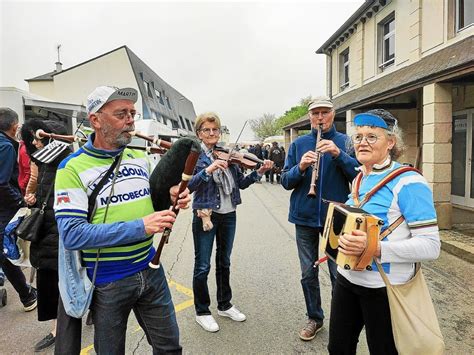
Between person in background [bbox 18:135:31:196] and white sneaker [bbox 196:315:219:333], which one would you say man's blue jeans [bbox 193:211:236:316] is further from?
person in background [bbox 18:135:31:196]

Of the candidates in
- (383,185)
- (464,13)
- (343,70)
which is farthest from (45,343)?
(343,70)

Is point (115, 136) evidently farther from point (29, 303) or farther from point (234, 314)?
point (29, 303)

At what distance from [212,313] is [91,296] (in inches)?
78.7

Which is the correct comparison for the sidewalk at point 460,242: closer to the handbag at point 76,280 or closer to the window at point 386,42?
the handbag at point 76,280

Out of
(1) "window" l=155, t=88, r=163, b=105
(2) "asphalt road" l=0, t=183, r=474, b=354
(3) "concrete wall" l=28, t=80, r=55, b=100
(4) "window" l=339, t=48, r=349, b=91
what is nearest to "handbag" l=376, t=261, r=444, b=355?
(2) "asphalt road" l=0, t=183, r=474, b=354

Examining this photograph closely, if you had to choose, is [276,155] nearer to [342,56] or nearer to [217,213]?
[342,56]

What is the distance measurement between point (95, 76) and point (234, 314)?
31.5 meters

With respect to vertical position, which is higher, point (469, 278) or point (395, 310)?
point (395, 310)

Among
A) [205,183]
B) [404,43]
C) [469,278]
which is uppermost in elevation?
[404,43]

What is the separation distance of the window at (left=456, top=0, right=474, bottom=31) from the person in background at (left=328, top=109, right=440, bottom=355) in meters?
7.74

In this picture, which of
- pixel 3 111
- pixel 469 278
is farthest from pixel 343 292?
pixel 3 111

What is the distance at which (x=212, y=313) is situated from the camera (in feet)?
11.5

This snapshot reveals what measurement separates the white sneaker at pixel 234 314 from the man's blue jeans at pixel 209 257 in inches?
1.4

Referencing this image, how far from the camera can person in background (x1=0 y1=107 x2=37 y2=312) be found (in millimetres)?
3482
